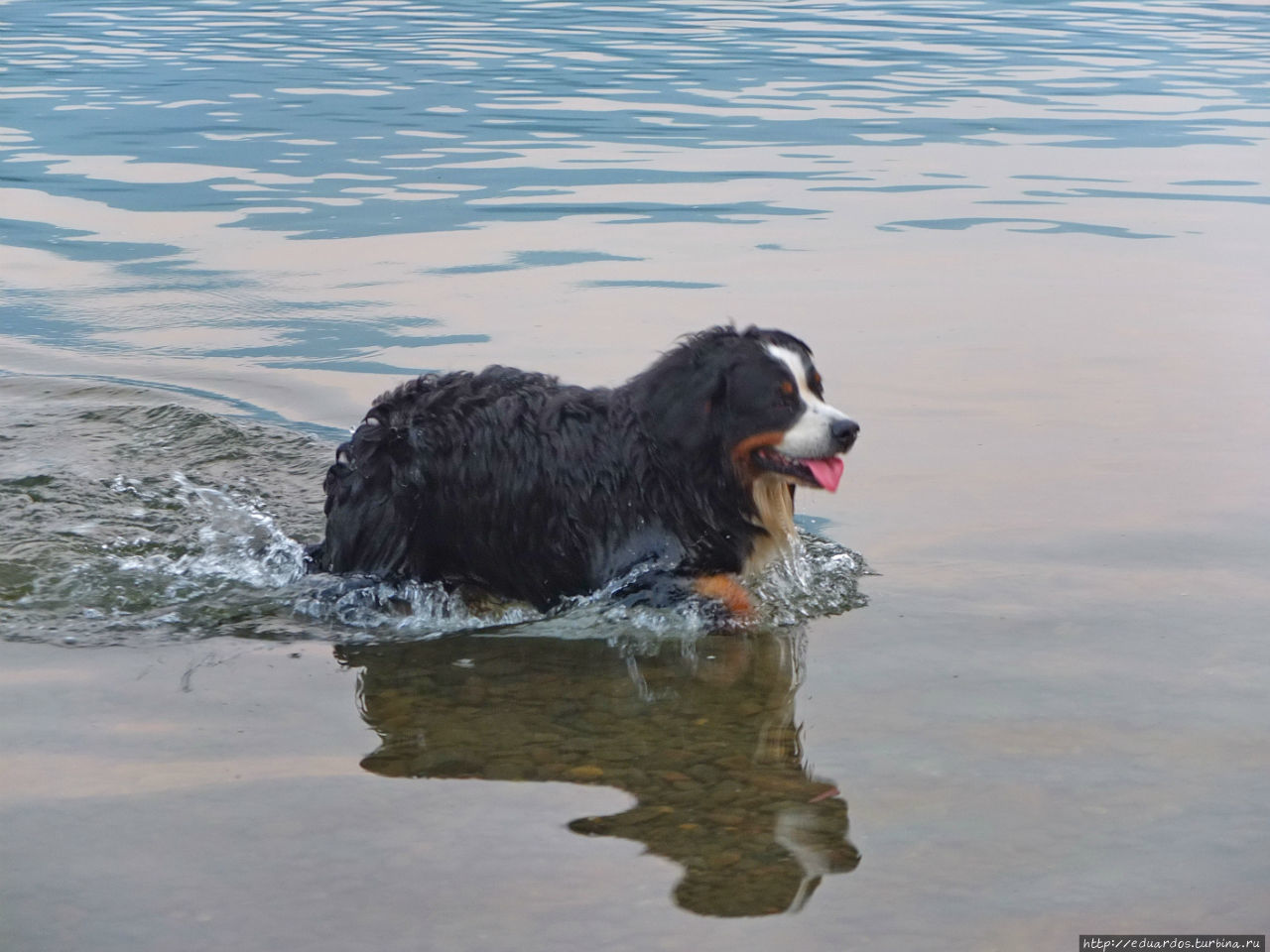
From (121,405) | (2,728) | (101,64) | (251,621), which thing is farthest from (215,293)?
(101,64)

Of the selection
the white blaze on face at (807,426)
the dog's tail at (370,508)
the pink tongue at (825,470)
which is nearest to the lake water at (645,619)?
the dog's tail at (370,508)

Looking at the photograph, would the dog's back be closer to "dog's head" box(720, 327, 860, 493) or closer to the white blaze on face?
"dog's head" box(720, 327, 860, 493)

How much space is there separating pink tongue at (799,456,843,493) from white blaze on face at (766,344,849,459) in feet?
0.19

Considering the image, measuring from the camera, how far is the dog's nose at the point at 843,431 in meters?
5.58

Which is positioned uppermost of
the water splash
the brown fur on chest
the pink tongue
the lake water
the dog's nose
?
the dog's nose

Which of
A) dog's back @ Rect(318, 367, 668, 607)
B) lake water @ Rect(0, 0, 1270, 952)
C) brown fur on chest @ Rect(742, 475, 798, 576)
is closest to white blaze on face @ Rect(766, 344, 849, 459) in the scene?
brown fur on chest @ Rect(742, 475, 798, 576)

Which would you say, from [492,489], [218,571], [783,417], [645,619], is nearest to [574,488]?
[492,489]

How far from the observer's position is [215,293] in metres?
10.9

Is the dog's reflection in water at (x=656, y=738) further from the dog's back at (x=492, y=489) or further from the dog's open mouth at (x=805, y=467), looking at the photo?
the dog's open mouth at (x=805, y=467)

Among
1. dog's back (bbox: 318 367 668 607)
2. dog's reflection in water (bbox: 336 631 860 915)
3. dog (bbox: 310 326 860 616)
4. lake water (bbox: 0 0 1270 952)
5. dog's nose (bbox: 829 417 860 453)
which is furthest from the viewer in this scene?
dog's back (bbox: 318 367 668 607)

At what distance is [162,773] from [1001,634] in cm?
278

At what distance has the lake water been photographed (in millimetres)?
4078

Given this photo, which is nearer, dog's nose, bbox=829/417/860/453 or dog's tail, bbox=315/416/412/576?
dog's nose, bbox=829/417/860/453

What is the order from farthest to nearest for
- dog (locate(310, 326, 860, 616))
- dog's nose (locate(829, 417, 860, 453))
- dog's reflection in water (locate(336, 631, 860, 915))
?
dog (locate(310, 326, 860, 616)) < dog's nose (locate(829, 417, 860, 453)) < dog's reflection in water (locate(336, 631, 860, 915))
